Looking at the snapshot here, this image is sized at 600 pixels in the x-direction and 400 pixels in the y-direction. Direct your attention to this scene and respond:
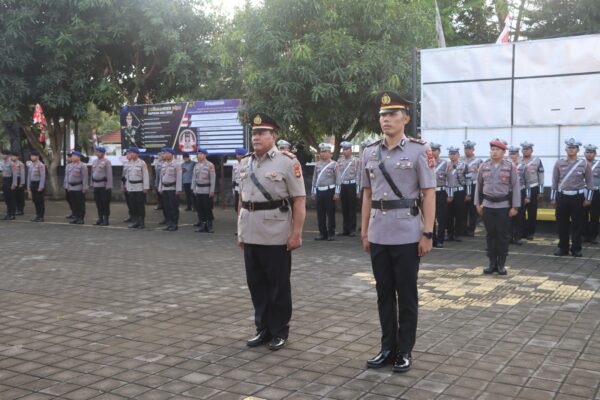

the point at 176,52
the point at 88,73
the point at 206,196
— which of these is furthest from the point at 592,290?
the point at 88,73

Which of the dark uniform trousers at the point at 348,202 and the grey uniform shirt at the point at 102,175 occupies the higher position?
the grey uniform shirt at the point at 102,175

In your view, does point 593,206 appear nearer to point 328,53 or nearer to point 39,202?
point 328,53

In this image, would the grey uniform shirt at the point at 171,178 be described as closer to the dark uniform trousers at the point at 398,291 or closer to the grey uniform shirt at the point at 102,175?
the grey uniform shirt at the point at 102,175

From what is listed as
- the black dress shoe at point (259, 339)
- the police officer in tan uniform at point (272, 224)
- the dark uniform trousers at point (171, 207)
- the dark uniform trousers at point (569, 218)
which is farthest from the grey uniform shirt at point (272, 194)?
the dark uniform trousers at point (171, 207)

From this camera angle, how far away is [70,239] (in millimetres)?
11922

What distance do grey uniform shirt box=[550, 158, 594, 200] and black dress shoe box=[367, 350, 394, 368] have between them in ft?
20.6

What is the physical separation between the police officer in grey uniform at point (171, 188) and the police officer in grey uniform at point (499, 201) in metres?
7.16

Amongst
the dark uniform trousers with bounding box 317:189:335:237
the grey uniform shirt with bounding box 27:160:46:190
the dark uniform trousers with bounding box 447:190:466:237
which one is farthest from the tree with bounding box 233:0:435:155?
the grey uniform shirt with bounding box 27:160:46:190

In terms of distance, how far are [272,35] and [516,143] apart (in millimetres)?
6287

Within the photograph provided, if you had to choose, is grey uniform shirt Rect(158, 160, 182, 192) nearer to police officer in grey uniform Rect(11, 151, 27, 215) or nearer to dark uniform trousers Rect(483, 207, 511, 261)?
police officer in grey uniform Rect(11, 151, 27, 215)

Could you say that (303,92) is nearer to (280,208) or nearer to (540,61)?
(540,61)

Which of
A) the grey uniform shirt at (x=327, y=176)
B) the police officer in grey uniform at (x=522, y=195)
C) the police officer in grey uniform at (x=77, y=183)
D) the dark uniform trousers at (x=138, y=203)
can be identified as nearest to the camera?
the police officer in grey uniform at (x=522, y=195)

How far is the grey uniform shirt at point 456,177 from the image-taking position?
454 inches

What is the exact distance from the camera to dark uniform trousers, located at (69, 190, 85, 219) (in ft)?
49.3
